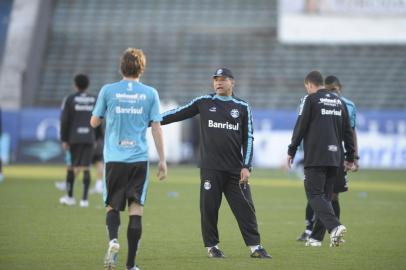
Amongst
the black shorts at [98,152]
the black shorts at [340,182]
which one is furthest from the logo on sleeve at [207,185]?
the black shorts at [98,152]

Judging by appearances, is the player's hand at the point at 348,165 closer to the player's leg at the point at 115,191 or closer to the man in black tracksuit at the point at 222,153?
the man in black tracksuit at the point at 222,153

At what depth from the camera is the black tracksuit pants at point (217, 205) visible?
11109mm

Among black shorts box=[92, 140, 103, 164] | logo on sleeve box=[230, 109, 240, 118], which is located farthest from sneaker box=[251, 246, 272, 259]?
black shorts box=[92, 140, 103, 164]

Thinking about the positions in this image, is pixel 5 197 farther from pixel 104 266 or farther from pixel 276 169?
pixel 276 169

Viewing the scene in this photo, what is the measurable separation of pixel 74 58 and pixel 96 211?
2481cm

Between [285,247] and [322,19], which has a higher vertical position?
[322,19]

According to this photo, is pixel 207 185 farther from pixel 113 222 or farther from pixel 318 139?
pixel 113 222

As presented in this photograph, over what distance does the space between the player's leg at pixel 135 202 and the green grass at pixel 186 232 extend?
515mm

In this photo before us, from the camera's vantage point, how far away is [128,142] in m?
9.46

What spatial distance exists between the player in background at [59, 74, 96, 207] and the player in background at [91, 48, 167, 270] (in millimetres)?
8475

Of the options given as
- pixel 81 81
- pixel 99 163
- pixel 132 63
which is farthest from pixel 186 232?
pixel 99 163

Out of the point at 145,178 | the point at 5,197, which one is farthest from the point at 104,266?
the point at 5,197

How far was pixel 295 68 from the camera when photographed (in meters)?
39.2

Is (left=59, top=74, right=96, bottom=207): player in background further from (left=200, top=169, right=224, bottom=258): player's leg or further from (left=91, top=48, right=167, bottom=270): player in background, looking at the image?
(left=91, top=48, right=167, bottom=270): player in background
